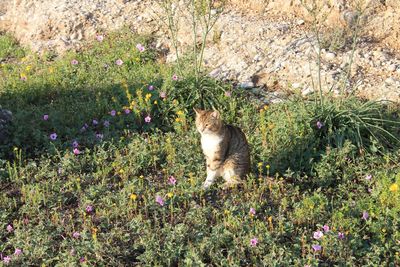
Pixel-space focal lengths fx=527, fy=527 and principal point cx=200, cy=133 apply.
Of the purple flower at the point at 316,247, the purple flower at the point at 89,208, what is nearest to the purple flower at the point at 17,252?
the purple flower at the point at 89,208

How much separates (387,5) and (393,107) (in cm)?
232

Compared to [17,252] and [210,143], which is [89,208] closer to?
[17,252]

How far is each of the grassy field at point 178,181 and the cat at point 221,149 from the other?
0.16m

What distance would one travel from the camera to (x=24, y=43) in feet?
35.3

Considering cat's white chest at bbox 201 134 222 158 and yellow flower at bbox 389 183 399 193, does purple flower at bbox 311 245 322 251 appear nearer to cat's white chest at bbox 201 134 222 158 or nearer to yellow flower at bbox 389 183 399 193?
yellow flower at bbox 389 183 399 193

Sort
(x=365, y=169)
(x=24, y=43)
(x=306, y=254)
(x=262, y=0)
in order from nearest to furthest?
(x=306, y=254) → (x=365, y=169) → (x=262, y=0) → (x=24, y=43)

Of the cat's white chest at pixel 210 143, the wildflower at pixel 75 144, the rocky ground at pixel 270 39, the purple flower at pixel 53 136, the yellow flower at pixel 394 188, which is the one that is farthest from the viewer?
the rocky ground at pixel 270 39

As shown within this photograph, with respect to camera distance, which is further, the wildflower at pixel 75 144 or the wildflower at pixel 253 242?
the wildflower at pixel 75 144

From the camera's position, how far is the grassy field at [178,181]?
4.96 meters

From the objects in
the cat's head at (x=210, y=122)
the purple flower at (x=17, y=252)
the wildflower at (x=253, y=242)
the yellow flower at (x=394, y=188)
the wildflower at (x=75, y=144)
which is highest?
the cat's head at (x=210, y=122)

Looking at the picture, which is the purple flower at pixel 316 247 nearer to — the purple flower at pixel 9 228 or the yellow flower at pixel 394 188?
the yellow flower at pixel 394 188

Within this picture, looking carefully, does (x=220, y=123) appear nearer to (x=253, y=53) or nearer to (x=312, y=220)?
(x=312, y=220)

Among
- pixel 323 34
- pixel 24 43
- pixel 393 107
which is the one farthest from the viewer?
pixel 24 43

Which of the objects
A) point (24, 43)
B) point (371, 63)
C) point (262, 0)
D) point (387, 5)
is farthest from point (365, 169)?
point (24, 43)
